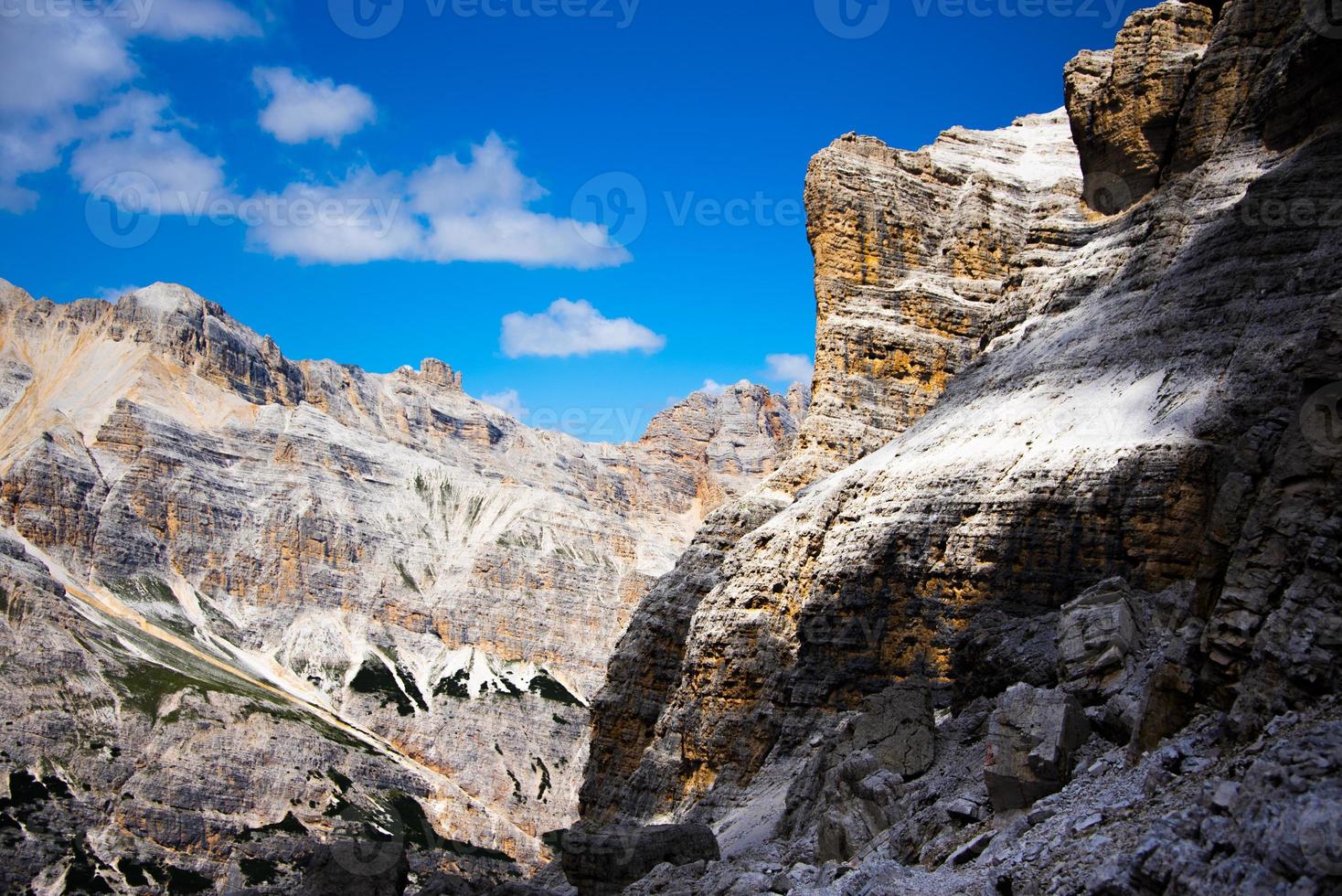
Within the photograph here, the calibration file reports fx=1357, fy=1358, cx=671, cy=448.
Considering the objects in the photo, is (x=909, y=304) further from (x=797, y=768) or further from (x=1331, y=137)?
(x=797, y=768)

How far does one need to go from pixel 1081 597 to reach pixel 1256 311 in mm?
18860

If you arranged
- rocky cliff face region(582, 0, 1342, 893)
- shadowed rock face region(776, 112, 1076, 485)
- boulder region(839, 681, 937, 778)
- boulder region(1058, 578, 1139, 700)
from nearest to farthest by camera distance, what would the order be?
rocky cliff face region(582, 0, 1342, 893) → boulder region(1058, 578, 1139, 700) → boulder region(839, 681, 937, 778) → shadowed rock face region(776, 112, 1076, 485)

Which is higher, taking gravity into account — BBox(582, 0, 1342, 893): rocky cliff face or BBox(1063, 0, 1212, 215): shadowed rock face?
BBox(1063, 0, 1212, 215): shadowed rock face

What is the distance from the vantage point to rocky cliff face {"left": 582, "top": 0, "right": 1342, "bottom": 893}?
62.2 feet

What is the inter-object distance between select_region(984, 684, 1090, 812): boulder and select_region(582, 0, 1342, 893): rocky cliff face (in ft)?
0.21

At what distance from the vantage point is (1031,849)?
19.8 m

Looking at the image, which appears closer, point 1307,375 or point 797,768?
point 1307,375

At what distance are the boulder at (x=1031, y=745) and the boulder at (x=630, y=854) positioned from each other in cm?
1621

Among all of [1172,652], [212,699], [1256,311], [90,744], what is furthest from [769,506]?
[212,699]

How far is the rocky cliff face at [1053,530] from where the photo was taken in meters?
19.0

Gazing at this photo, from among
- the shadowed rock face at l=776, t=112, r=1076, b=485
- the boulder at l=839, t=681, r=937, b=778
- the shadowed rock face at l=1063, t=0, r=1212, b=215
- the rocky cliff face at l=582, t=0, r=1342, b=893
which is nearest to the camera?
the rocky cliff face at l=582, t=0, r=1342, b=893

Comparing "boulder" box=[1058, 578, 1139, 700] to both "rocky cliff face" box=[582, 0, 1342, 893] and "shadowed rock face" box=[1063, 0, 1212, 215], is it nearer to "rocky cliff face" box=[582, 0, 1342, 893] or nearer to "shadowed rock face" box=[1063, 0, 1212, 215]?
"rocky cliff face" box=[582, 0, 1342, 893]

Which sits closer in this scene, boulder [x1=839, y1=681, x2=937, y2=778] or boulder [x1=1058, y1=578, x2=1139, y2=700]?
boulder [x1=1058, y1=578, x2=1139, y2=700]

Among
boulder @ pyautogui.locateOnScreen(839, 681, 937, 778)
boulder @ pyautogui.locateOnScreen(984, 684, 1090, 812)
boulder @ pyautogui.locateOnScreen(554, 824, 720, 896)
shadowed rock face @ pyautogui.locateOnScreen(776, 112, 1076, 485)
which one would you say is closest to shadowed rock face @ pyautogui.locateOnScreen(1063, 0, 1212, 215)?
shadowed rock face @ pyautogui.locateOnScreen(776, 112, 1076, 485)
